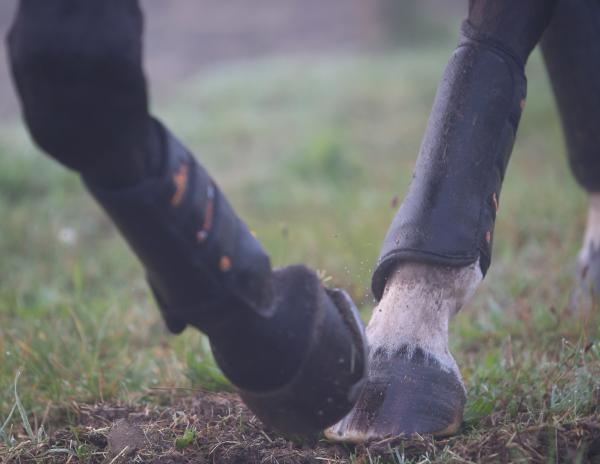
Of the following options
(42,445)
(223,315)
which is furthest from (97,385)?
(223,315)

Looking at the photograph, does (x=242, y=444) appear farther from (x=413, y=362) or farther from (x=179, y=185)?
(x=179, y=185)

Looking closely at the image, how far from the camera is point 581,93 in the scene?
1992mm

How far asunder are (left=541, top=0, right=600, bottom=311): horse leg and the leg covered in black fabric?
1006 millimetres

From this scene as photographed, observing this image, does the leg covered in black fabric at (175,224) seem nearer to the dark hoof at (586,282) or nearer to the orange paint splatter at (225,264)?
the orange paint splatter at (225,264)

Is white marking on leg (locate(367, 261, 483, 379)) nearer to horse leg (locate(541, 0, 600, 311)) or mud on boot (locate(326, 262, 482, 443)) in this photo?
mud on boot (locate(326, 262, 482, 443))

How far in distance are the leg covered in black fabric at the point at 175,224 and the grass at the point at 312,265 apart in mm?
244

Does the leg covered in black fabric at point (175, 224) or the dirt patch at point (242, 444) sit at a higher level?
the leg covered in black fabric at point (175, 224)

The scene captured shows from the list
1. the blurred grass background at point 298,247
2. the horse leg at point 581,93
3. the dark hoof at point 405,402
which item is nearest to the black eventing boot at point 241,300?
the dark hoof at point 405,402

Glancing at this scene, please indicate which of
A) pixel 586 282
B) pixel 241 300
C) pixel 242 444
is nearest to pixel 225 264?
pixel 241 300

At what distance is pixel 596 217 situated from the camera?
2.30 m

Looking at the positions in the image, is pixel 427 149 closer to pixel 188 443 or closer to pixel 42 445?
pixel 188 443

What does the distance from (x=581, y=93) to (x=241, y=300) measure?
1.31 m

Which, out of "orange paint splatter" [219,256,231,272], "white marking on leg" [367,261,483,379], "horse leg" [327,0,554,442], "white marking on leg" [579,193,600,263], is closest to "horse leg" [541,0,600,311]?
"white marking on leg" [579,193,600,263]

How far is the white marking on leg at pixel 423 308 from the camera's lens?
4.83ft
